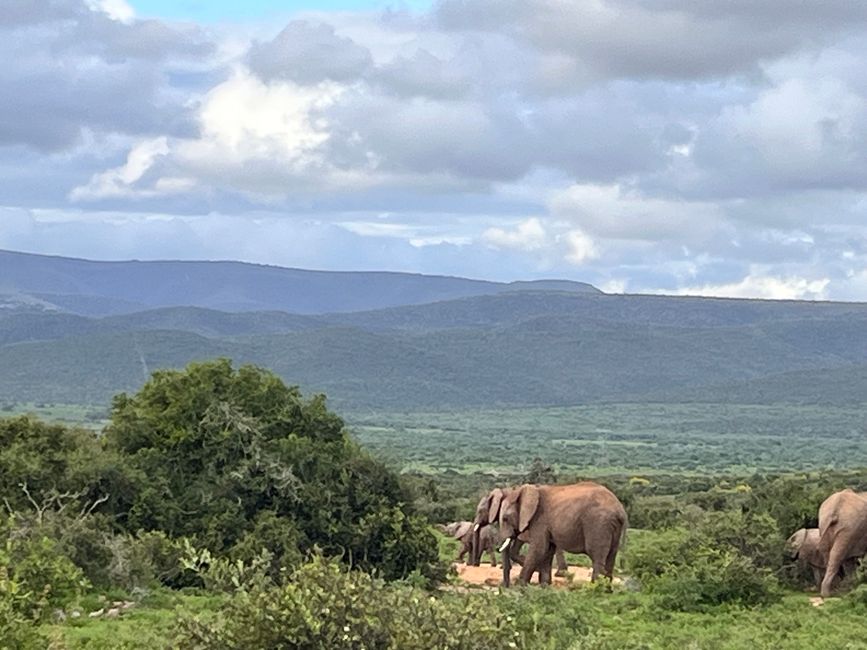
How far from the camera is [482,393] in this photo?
19625 centimetres

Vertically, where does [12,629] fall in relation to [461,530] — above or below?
above

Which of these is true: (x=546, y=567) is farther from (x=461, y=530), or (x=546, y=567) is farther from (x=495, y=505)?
(x=461, y=530)

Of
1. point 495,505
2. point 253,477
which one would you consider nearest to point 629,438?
point 495,505

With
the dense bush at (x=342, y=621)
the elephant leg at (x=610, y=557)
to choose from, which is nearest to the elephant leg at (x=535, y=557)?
the elephant leg at (x=610, y=557)

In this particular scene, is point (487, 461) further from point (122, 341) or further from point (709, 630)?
point (122, 341)

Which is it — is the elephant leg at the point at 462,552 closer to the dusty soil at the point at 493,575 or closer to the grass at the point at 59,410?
the dusty soil at the point at 493,575

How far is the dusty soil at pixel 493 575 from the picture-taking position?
27097mm

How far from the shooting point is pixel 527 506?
2588cm

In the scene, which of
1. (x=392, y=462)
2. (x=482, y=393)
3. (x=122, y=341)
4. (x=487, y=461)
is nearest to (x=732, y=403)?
(x=482, y=393)

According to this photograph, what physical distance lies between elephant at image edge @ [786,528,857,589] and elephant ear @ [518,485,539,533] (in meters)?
4.27

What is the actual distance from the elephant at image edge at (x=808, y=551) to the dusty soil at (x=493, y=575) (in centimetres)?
298

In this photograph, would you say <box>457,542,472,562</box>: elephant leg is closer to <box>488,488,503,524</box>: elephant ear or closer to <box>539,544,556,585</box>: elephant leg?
<box>488,488,503,524</box>: elephant ear

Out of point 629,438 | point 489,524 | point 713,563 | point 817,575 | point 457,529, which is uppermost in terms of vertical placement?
point 713,563

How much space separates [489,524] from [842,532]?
7.53 metres
